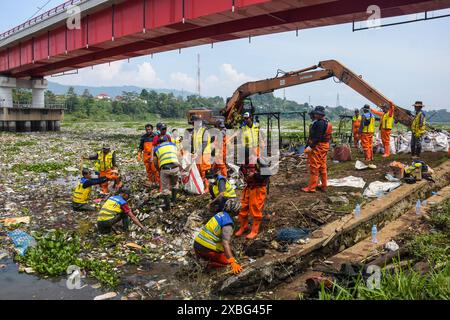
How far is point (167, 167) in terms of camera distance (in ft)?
25.7

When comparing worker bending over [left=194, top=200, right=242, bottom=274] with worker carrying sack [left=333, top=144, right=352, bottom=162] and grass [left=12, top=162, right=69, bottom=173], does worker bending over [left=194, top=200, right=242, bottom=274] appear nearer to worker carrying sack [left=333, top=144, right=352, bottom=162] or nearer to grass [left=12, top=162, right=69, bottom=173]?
worker carrying sack [left=333, top=144, right=352, bottom=162]

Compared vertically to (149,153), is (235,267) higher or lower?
lower

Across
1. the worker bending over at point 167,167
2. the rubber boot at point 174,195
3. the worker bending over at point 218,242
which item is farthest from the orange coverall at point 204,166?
the worker bending over at point 218,242

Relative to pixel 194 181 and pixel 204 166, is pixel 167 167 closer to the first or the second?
pixel 194 181

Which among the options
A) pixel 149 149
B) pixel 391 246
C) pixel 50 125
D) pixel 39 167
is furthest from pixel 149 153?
pixel 50 125

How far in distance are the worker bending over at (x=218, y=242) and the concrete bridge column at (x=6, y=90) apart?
31.8 m

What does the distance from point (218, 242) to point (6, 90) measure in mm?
33271

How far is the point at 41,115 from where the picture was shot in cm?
3166

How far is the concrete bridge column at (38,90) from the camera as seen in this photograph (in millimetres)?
32969

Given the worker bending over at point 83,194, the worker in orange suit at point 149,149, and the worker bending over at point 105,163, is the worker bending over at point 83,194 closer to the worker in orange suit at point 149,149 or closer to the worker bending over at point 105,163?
the worker bending over at point 105,163

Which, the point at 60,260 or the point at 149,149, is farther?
the point at 149,149

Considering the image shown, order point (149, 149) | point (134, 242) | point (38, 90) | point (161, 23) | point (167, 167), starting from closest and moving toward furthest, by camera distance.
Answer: point (134, 242) < point (167, 167) < point (149, 149) < point (161, 23) < point (38, 90)

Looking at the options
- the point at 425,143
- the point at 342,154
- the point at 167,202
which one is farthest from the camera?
the point at 425,143
